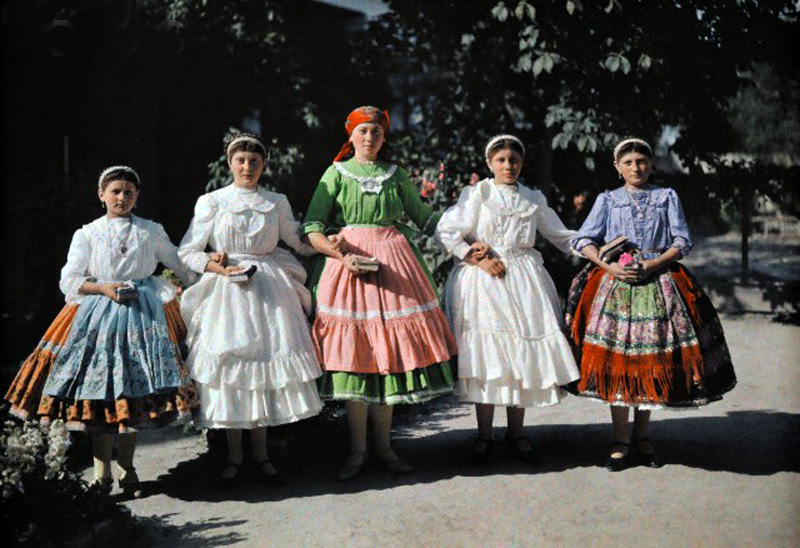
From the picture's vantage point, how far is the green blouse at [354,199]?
450cm

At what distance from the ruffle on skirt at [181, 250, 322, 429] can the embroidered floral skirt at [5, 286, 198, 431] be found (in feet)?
0.42

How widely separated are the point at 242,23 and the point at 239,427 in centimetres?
630

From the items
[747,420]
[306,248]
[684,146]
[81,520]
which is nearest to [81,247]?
[306,248]

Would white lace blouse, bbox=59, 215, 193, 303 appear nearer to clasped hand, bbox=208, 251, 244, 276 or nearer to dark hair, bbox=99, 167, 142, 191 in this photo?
dark hair, bbox=99, 167, 142, 191

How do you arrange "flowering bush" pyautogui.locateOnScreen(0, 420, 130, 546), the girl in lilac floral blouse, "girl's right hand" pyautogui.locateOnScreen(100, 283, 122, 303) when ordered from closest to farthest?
1. "flowering bush" pyautogui.locateOnScreen(0, 420, 130, 546)
2. "girl's right hand" pyautogui.locateOnScreen(100, 283, 122, 303)
3. the girl in lilac floral blouse

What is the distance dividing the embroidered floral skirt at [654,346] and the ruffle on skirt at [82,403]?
2173mm

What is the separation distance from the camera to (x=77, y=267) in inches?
165

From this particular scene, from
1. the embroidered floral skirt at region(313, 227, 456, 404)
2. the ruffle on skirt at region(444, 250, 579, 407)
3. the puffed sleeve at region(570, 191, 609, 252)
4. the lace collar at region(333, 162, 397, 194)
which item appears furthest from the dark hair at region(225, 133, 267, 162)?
the puffed sleeve at region(570, 191, 609, 252)

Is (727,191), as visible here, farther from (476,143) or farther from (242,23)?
(242,23)

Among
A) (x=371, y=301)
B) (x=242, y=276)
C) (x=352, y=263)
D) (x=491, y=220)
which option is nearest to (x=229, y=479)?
(x=242, y=276)

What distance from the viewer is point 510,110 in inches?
340

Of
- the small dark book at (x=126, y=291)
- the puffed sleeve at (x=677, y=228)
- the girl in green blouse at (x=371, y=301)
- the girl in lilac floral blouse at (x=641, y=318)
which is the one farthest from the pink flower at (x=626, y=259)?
the small dark book at (x=126, y=291)

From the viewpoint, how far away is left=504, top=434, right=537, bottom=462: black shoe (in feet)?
15.2

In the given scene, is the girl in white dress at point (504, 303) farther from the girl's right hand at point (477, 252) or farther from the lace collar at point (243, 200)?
the lace collar at point (243, 200)
